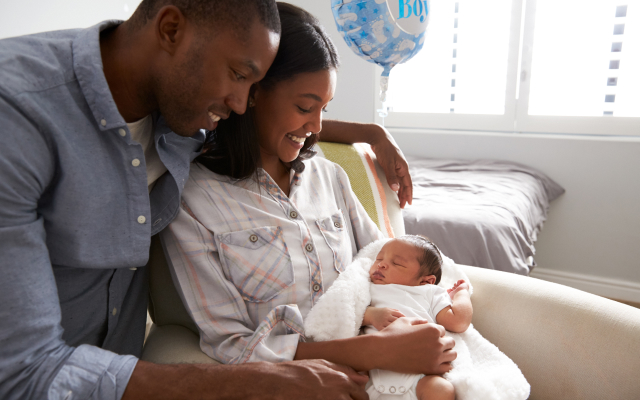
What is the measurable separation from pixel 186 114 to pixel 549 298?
949mm

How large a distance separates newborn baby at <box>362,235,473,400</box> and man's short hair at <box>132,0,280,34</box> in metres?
0.66

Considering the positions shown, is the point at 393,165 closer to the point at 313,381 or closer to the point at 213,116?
the point at 213,116

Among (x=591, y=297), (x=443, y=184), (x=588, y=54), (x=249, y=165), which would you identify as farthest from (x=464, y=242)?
(x=588, y=54)

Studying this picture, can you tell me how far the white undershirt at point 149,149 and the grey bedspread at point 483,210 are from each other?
1.40 meters

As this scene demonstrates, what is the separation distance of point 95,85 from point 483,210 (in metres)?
1.88

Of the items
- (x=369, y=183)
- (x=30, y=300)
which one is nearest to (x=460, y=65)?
(x=369, y=183)

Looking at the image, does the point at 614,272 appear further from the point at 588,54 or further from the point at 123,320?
the point at 123,320

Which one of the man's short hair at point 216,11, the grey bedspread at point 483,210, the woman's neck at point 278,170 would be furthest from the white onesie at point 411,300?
the grey bedspread at point 483,210

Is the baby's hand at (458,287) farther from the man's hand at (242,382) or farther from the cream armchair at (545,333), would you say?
the man's hand at (242,382)

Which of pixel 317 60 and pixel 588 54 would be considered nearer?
pixel 317 60

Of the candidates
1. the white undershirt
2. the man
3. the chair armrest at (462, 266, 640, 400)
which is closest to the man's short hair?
the man

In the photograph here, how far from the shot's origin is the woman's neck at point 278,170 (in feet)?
4.01

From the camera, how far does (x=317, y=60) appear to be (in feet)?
3.57

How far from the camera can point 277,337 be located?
1009 millimetres
